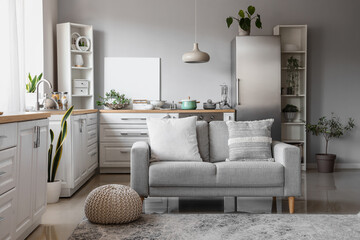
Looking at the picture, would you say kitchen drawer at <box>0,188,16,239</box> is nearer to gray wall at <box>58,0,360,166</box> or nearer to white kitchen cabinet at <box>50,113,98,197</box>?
white kitchen cabinet at <box>50,113,98,197</box>

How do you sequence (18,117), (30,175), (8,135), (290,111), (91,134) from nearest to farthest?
(8,135), (18,117), (30,175), (91,134), (290,111)

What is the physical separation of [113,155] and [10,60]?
6.84ft

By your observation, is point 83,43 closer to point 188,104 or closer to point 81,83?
point 81,83

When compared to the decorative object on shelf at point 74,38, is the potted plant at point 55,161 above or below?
below

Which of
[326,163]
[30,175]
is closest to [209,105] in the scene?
[326,163]

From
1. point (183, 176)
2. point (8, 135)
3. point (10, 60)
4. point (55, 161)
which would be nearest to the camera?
point (8, 135)

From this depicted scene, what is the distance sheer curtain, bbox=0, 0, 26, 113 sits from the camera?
14.2 ft

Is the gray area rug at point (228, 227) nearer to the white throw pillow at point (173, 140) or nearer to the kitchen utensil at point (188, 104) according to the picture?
the white throw pillow at point (173, 140)

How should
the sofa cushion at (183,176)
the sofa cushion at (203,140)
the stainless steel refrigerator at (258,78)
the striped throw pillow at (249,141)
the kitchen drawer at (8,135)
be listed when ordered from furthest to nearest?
1. the stainless steel refrigerator at (258,78)
2. the sofa cushion at (203,140)
3. the striped throw pillow at (249,141)
4. the sofa cushion at (183,176)
5. the kitchen drawer at (8,135)

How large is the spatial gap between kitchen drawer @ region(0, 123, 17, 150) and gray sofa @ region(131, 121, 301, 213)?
1.28m

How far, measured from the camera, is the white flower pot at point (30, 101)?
15.4 feet

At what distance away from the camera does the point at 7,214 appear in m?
2.47

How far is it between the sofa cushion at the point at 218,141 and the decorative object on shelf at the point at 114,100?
2166 mm

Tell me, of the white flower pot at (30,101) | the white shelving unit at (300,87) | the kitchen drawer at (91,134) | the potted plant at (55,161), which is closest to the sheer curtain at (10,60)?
the white flower pot at (30,101)
